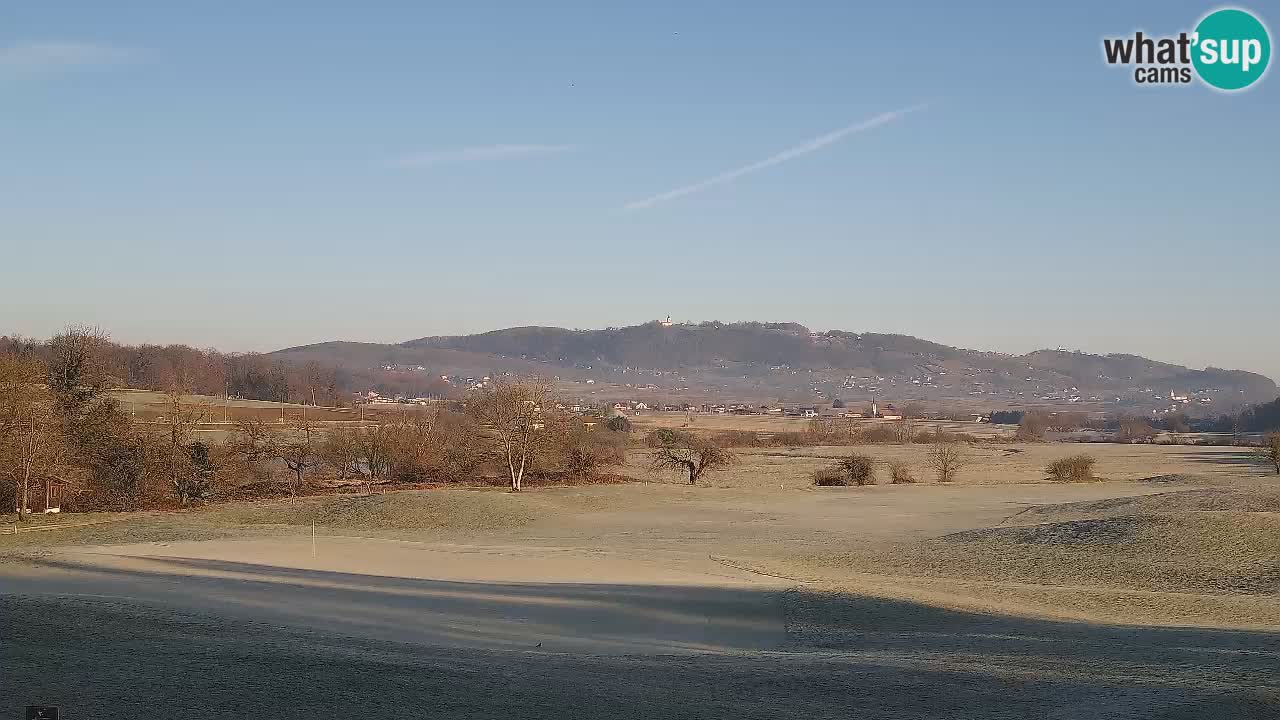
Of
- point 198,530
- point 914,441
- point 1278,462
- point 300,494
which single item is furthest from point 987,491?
point 914,441

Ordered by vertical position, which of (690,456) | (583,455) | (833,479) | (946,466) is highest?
(583,455)

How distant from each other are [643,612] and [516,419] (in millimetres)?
33401

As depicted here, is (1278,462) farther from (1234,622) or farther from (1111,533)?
(1234,622)

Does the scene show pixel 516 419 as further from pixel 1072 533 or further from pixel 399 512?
pixel 1072 533

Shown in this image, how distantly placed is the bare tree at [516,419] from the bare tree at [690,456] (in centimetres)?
983

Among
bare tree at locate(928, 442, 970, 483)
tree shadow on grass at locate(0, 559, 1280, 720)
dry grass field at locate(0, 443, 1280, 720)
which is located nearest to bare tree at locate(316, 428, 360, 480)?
dry grass field at locate(0, 443, 1280, 720)

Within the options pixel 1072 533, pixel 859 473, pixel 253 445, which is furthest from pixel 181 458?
pixel 859 473

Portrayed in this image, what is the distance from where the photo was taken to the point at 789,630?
18.7 meters

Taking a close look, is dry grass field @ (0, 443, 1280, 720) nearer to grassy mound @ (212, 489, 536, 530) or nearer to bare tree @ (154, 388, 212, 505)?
grassy mound @ (212, 489, 536, 530)

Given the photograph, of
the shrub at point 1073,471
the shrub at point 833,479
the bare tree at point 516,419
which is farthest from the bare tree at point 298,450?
the shrub at point 1073,471

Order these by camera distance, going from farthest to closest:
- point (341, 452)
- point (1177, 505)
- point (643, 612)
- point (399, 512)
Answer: point (341, 452) < point (399, 512) < point (1177, 505) < point (643, 612)

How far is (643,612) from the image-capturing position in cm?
2053

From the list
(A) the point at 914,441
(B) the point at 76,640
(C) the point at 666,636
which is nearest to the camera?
(B) the point at 76,640

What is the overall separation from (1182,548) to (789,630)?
46.4 ft
